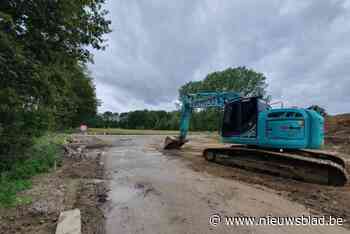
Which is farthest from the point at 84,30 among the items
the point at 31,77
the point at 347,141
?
the point at 347,141

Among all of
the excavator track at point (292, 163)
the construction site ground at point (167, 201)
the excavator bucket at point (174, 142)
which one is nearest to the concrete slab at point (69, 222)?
the construction site ground at point (167, 201)

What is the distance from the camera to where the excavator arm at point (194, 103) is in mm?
9019

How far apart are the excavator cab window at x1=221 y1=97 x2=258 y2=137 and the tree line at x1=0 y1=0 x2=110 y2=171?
5.13 m

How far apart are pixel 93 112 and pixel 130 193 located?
112ft

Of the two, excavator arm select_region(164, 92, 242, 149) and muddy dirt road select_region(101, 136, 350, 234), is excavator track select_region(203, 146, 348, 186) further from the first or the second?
excavator arm select_region(164, 92, 242, 149)

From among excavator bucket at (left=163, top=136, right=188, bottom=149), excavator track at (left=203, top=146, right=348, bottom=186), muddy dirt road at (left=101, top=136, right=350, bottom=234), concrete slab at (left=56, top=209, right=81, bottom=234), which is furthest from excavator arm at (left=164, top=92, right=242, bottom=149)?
concrete slab at (left=56, top=209, right=81, bottom=234)

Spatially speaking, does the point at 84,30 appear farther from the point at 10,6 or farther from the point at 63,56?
the point at 10,6

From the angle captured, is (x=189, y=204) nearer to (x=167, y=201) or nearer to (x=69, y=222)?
(x=167, y=201)

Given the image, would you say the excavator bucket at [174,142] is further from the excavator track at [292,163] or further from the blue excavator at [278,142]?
the excavator track at [292,163]

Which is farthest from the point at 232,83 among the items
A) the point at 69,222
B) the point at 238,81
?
the point at 69,222

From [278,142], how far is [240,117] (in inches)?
63.6

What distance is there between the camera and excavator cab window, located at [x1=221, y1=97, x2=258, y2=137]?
662 centimetres

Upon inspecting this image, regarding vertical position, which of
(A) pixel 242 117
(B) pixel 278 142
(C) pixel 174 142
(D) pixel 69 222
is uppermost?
(A) pixel 242 117

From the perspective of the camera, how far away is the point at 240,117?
7.04 m
